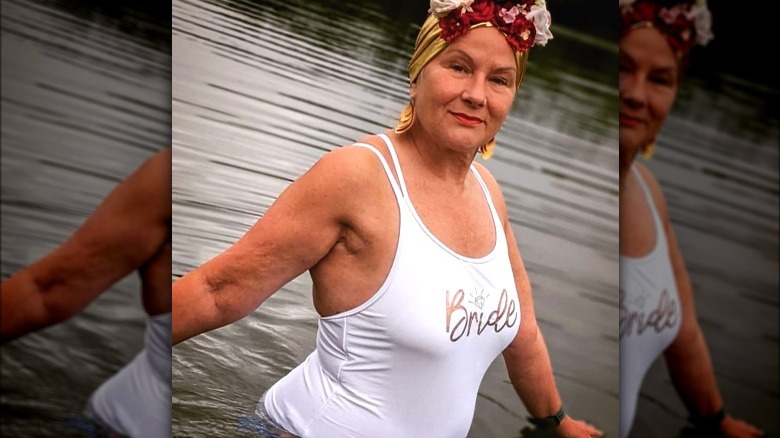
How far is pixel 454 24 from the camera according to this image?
2.52 meters

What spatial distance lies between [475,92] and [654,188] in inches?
33.6

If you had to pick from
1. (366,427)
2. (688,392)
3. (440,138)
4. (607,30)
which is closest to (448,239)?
(440,138)

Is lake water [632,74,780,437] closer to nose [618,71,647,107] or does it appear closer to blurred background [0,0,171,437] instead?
nose [618,71,647,107]

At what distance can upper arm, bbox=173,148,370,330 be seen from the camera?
2277mm

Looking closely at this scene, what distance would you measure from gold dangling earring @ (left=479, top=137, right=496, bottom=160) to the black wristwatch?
2.62 ft

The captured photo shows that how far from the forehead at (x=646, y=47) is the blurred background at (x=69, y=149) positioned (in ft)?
4.97

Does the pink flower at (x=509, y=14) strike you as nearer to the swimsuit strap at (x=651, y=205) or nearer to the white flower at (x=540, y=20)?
the white flower at (x=540, y=20)

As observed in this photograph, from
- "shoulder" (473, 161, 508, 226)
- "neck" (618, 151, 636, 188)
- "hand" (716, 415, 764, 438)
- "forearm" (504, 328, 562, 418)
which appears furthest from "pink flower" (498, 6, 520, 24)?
"hand" (716, 415, 764, 438)

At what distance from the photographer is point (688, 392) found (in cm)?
303

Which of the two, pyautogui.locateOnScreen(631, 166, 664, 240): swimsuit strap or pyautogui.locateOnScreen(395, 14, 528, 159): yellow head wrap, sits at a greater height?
pyautogui.locateOnScreen(395, 14, 528, 159): yellow head wrap

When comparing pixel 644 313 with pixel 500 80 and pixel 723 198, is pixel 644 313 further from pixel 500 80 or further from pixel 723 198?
pixel 500 80

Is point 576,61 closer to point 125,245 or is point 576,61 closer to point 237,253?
point 237,253

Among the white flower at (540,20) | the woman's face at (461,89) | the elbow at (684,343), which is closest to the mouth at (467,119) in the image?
the woman's face at (461,89)

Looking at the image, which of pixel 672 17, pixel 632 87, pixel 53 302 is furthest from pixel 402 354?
pixel 672 17
